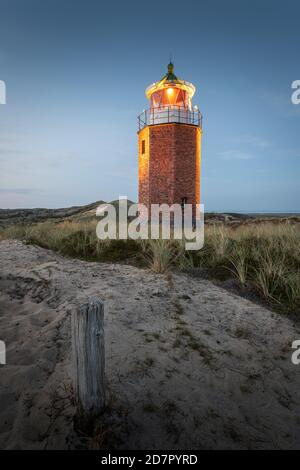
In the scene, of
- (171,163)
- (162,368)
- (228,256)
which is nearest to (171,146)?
(171,163)

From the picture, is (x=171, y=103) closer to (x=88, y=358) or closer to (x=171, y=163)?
(x=171, y=163)

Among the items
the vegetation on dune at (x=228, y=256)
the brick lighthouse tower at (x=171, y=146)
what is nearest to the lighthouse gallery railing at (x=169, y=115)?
the brick lighthouse tower at (x=171, y=146)

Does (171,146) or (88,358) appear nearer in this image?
(88,358)

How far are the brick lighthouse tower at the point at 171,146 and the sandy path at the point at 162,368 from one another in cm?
→ 1182

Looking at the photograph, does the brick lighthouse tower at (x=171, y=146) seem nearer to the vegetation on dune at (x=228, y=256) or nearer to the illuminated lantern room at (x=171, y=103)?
the illuminated lantern room at (x=171, y=103)

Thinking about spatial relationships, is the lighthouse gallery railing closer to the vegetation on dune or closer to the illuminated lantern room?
the illuminated lantern room

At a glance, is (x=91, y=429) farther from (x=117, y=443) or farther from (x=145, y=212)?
(x=145, y=212)

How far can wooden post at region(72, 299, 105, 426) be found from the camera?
2.00 metres

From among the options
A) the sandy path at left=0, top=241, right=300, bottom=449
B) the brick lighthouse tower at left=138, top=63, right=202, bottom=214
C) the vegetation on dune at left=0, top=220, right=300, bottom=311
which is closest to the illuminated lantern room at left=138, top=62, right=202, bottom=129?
the brick lighthouse tower at left=138, top=63, right=202, bottom=214

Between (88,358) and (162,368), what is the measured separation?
1.23 metres

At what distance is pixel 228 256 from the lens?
21.6ft

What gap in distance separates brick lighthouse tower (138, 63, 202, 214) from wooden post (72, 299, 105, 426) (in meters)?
14.6
